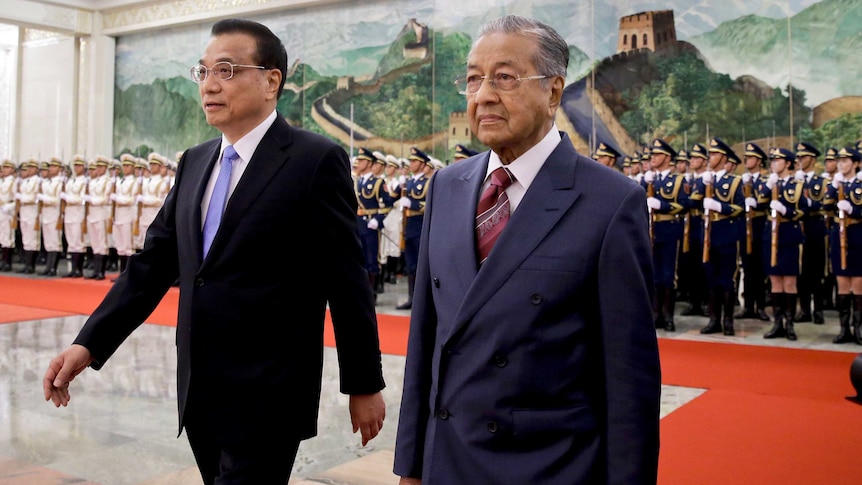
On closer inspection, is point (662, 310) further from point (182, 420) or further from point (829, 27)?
point (182, 420)

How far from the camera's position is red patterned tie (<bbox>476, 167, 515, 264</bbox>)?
1.78 meters

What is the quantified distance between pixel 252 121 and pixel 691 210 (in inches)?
282

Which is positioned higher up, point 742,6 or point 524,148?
point 742,6

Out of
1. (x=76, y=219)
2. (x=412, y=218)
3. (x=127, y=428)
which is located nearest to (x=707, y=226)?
(x=412, y=218)

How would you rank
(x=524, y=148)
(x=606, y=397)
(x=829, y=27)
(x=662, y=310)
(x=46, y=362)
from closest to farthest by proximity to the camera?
(x=606, y=397) < (x=524, y=148) < (x=46, y=362) < (x=662, y=310) < (x=829, y=27)

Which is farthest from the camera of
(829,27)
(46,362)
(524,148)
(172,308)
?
(829,27)

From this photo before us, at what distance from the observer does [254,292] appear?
2.14 meters

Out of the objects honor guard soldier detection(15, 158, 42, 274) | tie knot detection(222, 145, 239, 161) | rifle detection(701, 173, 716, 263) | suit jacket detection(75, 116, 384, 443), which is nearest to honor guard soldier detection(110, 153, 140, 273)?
honor guard soldier detection(15, 158, 42, 274)

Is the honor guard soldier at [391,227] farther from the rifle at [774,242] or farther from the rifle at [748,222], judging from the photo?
the rifle at [774,242]

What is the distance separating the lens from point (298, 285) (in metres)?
2.21

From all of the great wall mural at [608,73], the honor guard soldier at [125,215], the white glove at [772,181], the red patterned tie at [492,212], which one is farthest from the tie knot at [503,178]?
the honor guard soldier at [125,215]

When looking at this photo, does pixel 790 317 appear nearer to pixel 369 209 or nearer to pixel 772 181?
pixel 772 181

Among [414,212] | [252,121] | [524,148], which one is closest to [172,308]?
[414,212]

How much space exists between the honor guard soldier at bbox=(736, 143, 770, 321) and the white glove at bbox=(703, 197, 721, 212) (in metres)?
0.34
